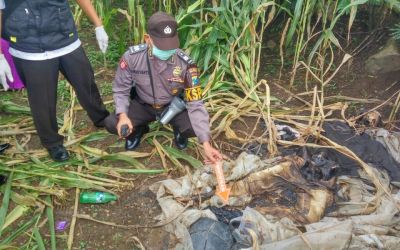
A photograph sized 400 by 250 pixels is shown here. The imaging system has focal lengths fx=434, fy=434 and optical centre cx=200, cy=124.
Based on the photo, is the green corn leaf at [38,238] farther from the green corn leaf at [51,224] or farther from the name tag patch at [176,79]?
the name tag patch at [176,79]

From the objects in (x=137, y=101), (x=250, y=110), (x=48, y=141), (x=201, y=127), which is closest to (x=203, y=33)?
(x=250, y=110)

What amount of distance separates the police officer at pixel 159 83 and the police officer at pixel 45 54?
0.82 feet

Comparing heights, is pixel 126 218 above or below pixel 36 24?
below

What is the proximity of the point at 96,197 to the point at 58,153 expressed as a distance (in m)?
0.43

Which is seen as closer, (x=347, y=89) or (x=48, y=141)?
(x=48, y=141)

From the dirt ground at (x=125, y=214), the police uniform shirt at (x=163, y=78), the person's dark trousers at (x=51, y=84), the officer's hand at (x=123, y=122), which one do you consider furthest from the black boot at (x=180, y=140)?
the person's dark trousers at (x=51, y=84)

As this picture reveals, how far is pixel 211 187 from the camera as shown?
2.49 m

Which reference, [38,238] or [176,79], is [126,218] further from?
[176,79]

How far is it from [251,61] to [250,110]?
1.35 ft

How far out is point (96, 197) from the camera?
245 centimetres

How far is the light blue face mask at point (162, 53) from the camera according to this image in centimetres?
236

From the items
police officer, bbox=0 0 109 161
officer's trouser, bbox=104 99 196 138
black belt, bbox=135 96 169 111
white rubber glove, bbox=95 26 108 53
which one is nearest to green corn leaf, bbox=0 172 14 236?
police officer, bbox=0 0 109 161

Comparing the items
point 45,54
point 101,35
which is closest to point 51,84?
point 45,54

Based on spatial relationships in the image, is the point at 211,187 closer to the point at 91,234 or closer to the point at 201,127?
the point at 201,127
